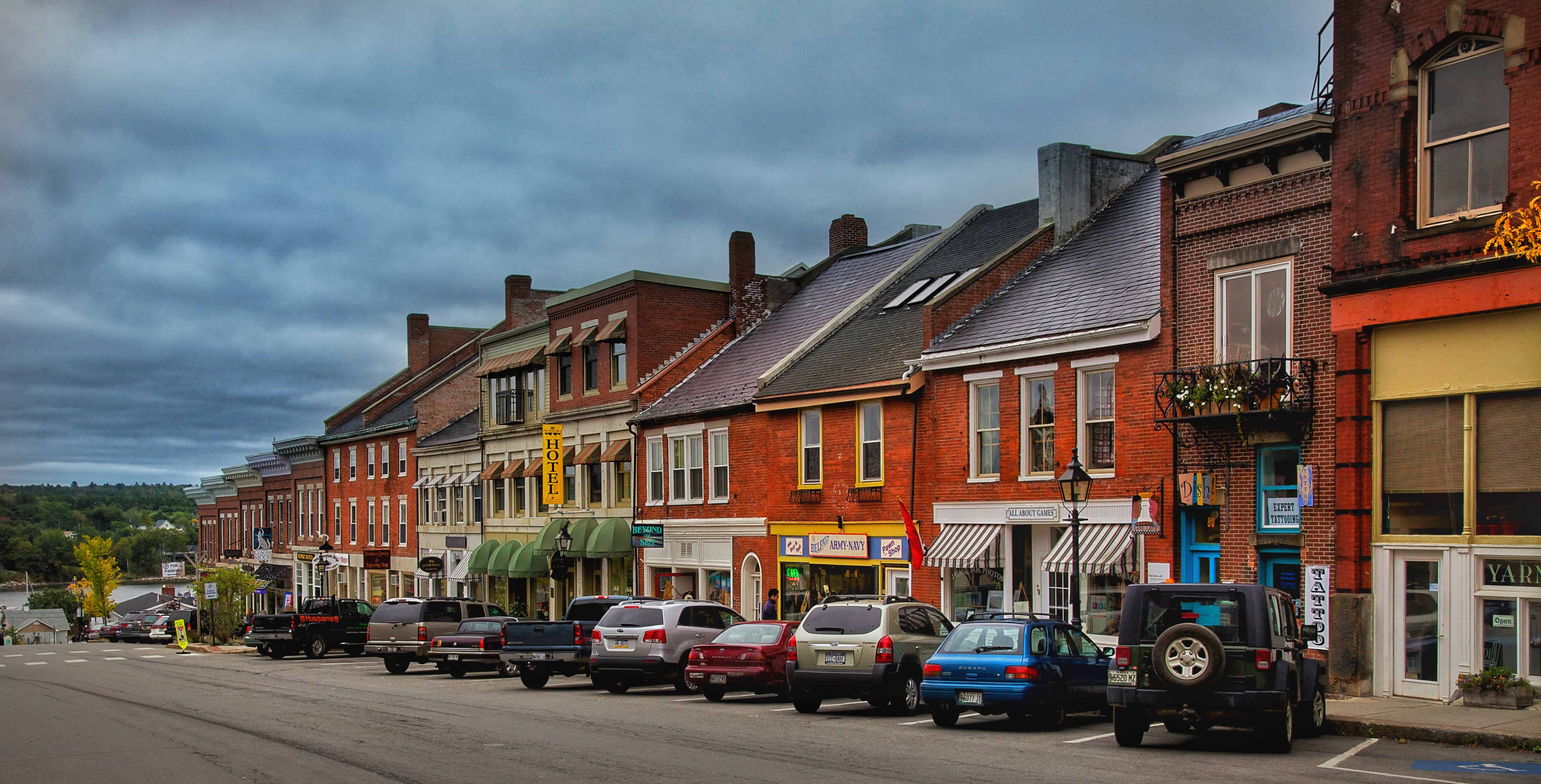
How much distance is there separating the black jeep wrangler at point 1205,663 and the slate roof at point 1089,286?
9.31 meters

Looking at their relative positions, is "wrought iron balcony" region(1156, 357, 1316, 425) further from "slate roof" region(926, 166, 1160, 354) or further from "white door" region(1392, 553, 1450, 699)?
"white door" region(1392, 553, 1450, 699)

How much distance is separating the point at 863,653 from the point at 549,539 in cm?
2553

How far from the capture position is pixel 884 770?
1357 cm

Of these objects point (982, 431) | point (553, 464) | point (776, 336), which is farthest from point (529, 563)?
point (982, 431)

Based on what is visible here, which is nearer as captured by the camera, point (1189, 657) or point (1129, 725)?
point (1189, 657)

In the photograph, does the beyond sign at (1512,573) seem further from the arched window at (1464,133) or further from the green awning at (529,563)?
the green awning at (529,563)

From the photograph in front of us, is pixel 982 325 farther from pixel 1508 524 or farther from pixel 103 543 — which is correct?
pixel 103 543

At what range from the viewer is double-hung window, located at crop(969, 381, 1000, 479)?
2727cm

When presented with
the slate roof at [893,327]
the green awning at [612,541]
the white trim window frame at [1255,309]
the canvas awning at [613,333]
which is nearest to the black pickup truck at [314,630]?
the green awning at [612,541]

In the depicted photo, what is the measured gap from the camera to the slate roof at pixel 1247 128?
71.0ft

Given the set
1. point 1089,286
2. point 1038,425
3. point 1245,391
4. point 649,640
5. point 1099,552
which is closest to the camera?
point 1245,391

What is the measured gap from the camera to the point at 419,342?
2645 inches

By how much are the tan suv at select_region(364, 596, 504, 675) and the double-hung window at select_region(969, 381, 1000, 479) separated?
12.9m

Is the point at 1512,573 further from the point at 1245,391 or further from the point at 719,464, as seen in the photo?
the point at 719,464
